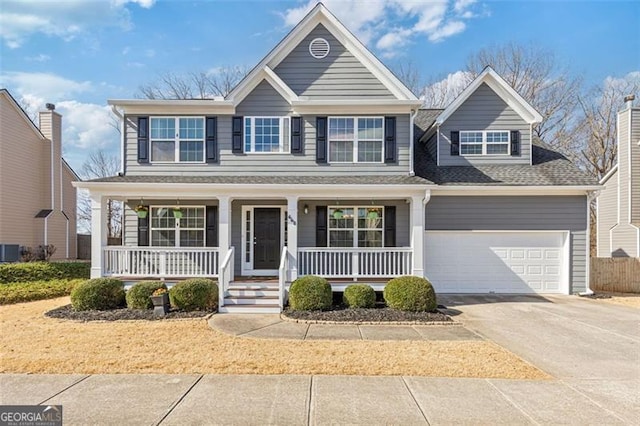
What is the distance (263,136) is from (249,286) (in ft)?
15.3

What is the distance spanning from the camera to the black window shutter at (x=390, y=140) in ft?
37.9

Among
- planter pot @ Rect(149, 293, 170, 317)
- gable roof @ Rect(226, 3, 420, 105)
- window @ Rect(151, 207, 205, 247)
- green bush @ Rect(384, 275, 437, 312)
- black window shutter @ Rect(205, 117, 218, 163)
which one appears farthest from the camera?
window @ Rect(151, 207, 205, 247)

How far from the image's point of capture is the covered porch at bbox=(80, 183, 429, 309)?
10398 millimetres

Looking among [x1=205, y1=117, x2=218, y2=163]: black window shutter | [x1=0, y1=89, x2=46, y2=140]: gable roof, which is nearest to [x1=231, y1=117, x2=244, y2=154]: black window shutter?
[x1=205, y1=117, x2=218, y2=163]: black window shutter

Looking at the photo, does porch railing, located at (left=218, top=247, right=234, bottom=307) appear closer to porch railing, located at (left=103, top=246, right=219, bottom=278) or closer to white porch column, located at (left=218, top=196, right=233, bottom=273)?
white porch column, located at (left=218, top=196, right=233, bottom=273)

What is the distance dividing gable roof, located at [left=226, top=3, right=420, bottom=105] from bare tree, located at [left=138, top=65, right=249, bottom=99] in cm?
1566

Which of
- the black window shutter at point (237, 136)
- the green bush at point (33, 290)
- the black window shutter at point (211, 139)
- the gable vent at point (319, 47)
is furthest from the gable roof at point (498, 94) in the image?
the green bush at point (33, 290)

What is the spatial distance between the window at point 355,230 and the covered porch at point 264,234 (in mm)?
32

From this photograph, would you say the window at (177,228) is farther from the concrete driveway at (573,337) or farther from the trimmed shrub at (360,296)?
the concrete driveway at (573,337)

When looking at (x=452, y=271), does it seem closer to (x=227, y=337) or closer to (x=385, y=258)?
(x=385, y=258)

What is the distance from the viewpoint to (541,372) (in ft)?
17.9

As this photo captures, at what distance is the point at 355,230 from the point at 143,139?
7.19 metres

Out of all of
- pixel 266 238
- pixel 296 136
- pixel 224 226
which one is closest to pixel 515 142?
pixel 296 136

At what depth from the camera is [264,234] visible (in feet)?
39.7
